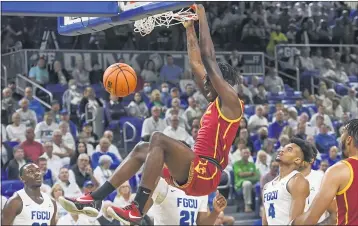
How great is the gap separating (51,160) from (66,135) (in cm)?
81

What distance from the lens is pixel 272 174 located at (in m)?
15.0

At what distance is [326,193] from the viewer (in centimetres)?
656

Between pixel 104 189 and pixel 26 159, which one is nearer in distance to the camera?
pixel 104 189

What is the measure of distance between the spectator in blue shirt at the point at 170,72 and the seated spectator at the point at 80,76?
1763 mm

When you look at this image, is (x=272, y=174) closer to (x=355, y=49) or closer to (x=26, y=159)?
(x=26, y=159)

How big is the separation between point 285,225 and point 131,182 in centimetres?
526

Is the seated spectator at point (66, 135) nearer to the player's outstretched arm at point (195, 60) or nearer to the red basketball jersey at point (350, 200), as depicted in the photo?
the player's outstretched arm at point (195, 60)

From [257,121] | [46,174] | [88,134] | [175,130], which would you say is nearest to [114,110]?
[88,134]

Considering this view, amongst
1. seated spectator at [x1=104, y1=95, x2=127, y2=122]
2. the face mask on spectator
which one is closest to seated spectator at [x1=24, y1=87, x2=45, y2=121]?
seated spectator at [x1=104, y1=95, x2=127, y2=122]

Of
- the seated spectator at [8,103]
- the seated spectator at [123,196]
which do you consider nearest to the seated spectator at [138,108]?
the seated spectator at [8,103]

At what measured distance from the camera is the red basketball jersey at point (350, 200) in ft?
21.7

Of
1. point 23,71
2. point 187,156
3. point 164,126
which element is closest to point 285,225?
point 187,156

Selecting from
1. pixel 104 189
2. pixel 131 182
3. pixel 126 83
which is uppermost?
pixel 126 83

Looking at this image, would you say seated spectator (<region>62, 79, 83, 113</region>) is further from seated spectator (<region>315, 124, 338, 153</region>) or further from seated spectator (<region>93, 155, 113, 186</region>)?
seated spectator (<region>315, 124, 338, 153</region>)
